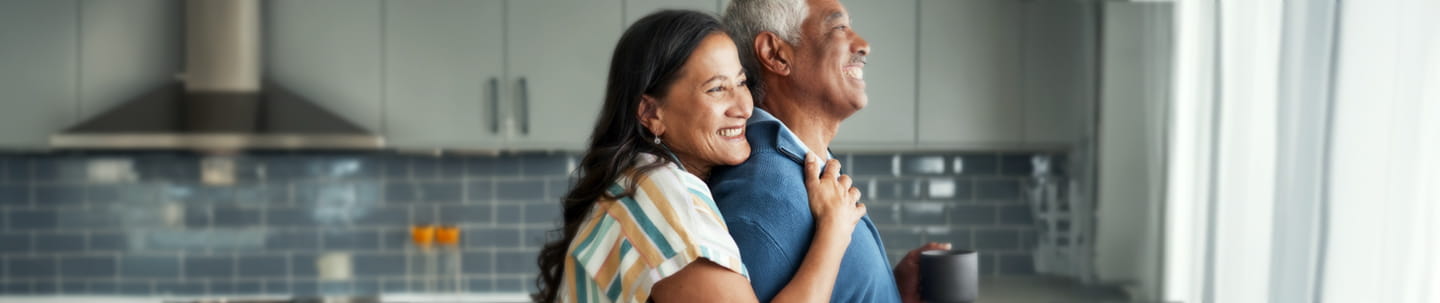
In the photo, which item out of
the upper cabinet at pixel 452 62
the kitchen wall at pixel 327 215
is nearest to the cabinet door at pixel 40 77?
the upper cabinet at pixel 452 62

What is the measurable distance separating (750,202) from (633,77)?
0.18 metres

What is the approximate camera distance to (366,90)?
330 centimetres

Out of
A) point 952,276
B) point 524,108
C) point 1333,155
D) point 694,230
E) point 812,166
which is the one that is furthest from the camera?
point 524,108

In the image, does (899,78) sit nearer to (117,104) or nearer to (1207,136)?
(1207,136)

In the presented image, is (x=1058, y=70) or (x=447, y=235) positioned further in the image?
(x=447, y=235)

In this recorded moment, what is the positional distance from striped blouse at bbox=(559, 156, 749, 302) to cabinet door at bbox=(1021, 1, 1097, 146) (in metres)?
2.53

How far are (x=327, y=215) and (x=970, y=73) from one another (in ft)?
7.31

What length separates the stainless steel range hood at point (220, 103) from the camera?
3.30 metres

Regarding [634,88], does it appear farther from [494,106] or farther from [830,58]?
[494,106]

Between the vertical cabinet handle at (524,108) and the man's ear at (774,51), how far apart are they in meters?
2.13

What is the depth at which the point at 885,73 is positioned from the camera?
333 cm

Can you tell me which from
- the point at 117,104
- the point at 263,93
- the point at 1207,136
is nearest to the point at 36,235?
the point at 117,104

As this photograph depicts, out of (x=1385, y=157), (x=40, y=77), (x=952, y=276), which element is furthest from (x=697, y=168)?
(x=40, y=77)

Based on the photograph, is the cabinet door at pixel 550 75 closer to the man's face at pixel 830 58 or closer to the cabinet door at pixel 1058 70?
the cabinet door at pixel 1058 70
